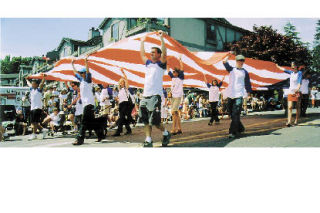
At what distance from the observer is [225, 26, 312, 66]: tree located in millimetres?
5596

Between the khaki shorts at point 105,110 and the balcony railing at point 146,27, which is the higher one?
the balcony railing at point 146,27

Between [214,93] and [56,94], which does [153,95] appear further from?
[56,94]

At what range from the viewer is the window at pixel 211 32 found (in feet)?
19.5

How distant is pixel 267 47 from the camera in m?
6.89

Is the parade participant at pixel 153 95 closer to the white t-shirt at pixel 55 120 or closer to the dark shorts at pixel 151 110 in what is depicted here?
the dark shorts at pixel 151 110

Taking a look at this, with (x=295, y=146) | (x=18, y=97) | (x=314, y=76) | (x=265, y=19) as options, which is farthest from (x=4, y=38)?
(x=314, y=76)

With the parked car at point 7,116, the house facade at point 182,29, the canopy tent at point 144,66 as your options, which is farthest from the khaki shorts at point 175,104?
the parked car at point 7,116

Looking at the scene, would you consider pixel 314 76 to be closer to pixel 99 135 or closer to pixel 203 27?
pixel 203 27

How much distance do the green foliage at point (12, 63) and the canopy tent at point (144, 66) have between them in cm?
72

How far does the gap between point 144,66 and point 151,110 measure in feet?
7.98

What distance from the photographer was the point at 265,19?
3891mm

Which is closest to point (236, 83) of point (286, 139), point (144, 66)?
point (286, 139)

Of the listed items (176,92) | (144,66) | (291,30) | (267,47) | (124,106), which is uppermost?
(267,47)

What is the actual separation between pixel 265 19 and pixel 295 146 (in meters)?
2.01
